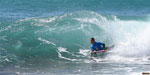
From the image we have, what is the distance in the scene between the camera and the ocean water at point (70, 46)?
16.0 metres

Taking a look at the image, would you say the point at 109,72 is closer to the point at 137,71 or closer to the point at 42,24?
the point at 137,71

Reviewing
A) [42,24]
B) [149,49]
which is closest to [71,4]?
[42,24]

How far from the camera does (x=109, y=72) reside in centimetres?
1516

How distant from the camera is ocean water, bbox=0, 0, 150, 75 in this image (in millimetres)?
16038

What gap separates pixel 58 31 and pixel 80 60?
677 centimetres

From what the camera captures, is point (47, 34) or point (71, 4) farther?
point (71, 4)

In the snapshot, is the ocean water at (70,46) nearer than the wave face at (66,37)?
Yes

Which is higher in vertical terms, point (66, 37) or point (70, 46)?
point (66, 37)

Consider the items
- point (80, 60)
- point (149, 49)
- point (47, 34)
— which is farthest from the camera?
point (47, 34)

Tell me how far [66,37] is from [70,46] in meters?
1.90

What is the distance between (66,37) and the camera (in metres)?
23.5

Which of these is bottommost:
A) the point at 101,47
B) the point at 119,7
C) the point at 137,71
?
the point at 137,71

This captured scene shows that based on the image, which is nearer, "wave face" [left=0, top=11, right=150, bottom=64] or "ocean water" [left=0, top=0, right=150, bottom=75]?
"ocean water" [left=0, top=0, right=150, bottom=75]

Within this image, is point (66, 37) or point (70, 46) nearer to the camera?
point (70, 46)
